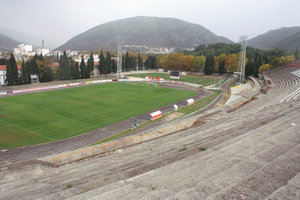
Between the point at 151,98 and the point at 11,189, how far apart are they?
36.8 metres

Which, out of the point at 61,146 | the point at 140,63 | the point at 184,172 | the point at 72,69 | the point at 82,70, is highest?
the point at 140,63

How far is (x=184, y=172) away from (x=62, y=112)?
28.4m

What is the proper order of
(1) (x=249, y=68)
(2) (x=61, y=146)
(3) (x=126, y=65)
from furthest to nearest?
(3) (x=126, y=65), (1) (x=249, y=68), (2) (x=61, y=146)

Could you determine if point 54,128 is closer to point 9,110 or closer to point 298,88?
point 9,110

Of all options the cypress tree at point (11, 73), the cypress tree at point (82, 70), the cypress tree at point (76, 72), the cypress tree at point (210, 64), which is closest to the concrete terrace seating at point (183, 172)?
the cypress tree at point (11, 73)

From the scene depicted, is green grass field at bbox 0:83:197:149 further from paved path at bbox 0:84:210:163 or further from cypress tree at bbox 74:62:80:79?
cypress tree at bbox 74:62:80:79

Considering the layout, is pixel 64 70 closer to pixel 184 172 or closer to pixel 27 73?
pixel 27 73

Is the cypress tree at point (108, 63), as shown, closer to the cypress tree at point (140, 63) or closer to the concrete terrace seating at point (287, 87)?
the cypress tree at point (140, 63)

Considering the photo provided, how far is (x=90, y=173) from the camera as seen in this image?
528 inches

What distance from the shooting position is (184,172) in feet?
39.3

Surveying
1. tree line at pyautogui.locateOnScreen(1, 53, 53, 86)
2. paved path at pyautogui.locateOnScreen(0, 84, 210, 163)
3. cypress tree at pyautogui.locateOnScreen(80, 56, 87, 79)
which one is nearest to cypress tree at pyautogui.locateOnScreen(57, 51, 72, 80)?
tree line at pyautogui.locateOnScreen(1, 53, 53, 86)

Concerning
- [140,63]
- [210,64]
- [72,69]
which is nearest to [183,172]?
[72,69]

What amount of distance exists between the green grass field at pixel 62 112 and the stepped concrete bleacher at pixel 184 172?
10417 mm

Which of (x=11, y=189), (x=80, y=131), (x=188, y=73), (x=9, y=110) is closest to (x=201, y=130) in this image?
(x=80, y=131)
